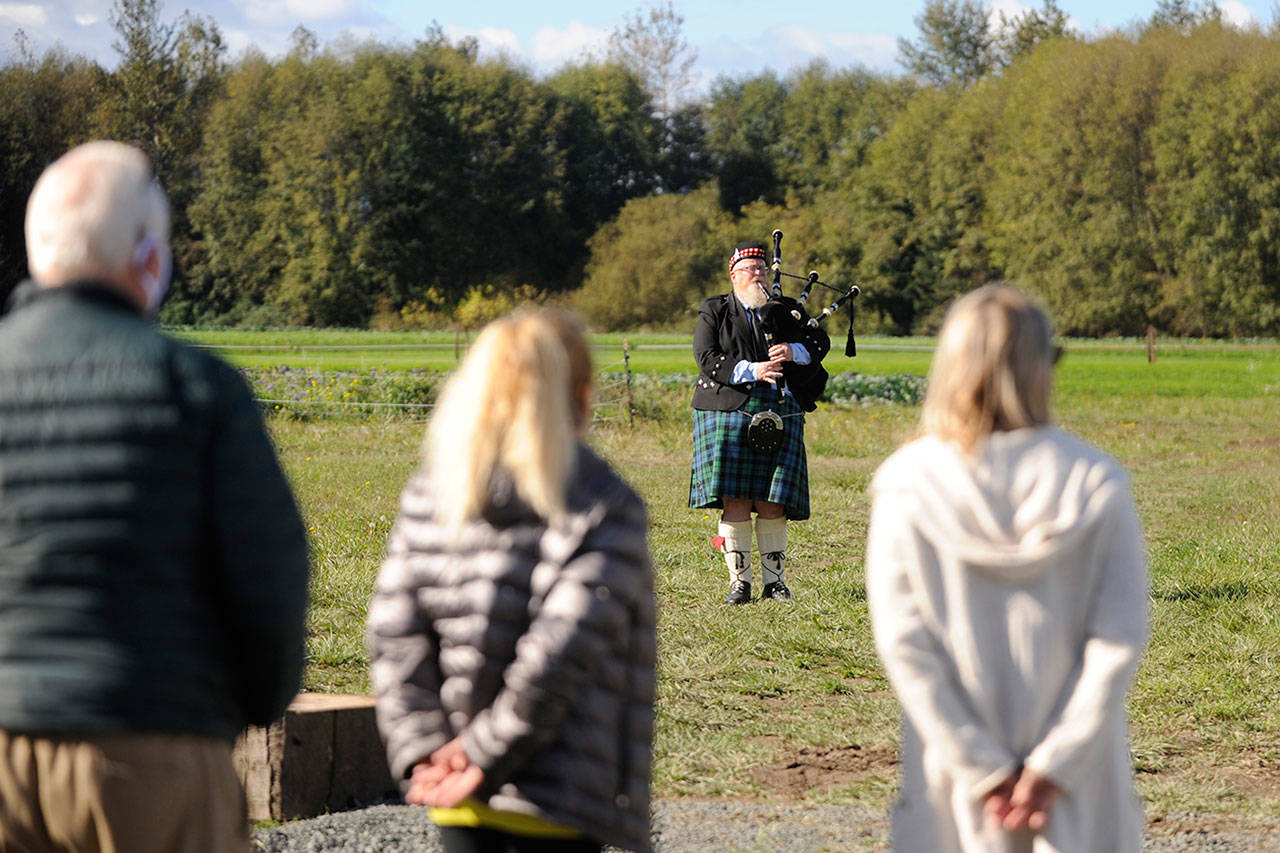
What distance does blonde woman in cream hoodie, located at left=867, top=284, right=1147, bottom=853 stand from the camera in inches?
108

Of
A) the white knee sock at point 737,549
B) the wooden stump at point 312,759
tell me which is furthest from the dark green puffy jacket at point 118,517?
the white knee sock at point 737,549

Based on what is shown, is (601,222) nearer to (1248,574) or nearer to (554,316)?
(1248,574)

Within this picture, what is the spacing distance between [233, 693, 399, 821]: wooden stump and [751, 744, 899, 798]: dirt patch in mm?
1441

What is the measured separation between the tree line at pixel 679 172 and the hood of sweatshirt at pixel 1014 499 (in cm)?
5126

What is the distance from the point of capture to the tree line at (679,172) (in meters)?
56.1

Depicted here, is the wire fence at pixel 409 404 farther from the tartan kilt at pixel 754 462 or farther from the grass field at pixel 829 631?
the tartan kilt at pixel 754 462

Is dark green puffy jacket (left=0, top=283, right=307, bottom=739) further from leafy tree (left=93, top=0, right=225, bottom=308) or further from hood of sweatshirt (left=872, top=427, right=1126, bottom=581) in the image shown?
leafy tree (left=93, top=0, right=225, bottom=308)

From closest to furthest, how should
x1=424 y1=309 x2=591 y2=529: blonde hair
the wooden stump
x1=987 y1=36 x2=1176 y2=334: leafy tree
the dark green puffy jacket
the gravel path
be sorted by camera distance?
the dark green puffy jacket → x1=424 y1=309 x2=591 y2=529: blonde hair → the gravel path → the wooden stump → x1=987 y1=36 x2=1176 y2=334: leafy tree

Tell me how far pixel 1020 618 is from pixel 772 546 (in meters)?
5.83

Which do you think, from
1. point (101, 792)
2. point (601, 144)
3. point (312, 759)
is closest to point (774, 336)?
point (312, 759)

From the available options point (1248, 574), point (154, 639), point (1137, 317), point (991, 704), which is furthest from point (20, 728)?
point (1137, 317)

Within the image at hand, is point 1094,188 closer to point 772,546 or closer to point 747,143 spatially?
point 747,143

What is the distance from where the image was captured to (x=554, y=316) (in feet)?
8.89

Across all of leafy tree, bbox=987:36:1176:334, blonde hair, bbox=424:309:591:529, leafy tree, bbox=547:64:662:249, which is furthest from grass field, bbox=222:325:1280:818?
leafy tree, bbox=547:64:662:249
